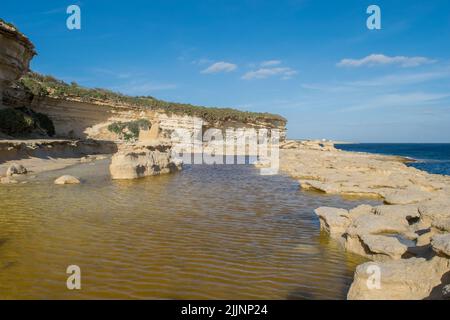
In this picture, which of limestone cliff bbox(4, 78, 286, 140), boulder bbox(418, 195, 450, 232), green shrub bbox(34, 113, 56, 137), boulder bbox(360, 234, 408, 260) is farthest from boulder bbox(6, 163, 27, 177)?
green shrub bbox(34, 113, 56, 137)

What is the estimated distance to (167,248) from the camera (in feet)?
22.4

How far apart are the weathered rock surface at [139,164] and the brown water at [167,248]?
4527 mm

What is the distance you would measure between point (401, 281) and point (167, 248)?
4233 millimetres

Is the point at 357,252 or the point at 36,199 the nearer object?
the point at 357,252

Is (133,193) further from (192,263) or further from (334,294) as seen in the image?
(334,294)

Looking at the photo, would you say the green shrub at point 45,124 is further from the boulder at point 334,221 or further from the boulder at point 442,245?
the boulder at point 442,245

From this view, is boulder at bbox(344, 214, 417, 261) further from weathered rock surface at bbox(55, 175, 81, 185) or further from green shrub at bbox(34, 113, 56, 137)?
green shrub at bbox(34, 113, 56, 137)

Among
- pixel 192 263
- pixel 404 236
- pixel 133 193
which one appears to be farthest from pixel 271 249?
pixel 133 193

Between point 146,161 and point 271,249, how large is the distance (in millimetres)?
13408

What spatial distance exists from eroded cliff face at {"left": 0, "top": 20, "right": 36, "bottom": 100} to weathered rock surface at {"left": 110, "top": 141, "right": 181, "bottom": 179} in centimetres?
1272

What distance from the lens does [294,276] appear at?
18.2ft

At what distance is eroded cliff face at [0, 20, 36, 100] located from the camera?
23.4 m

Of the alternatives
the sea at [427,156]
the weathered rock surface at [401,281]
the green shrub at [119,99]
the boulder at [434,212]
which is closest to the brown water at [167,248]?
the weathered rock surface at [401,281]

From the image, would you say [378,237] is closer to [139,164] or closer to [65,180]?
[65,180]
